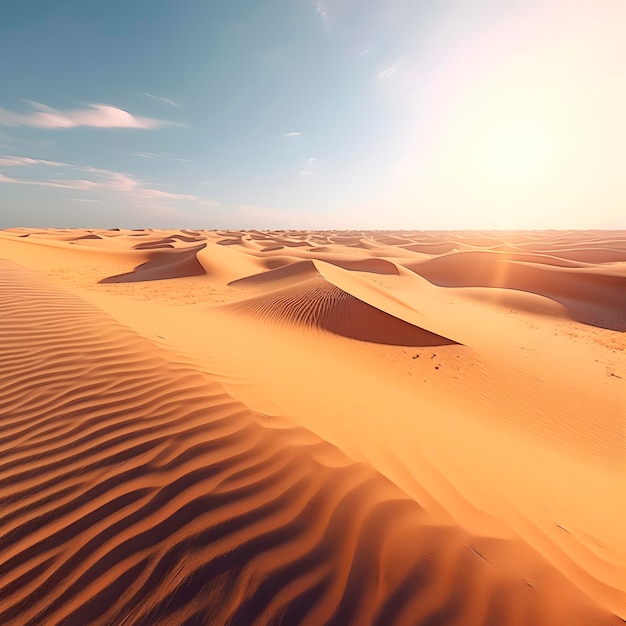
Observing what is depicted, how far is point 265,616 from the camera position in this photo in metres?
1.59

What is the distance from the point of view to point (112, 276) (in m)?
22.6

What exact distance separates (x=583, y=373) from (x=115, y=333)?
1035 cm

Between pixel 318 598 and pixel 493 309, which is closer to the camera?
pixel 318 598

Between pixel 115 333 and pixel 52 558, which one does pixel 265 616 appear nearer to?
pixel 52 558

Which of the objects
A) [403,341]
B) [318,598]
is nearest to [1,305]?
[318,598]

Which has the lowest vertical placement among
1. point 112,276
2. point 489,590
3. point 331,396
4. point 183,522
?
point 112,276

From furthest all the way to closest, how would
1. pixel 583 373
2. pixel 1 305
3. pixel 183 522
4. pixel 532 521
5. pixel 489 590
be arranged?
pixel 583 373, pixel 1 305, pixel 532 521, pixel 183 522, pixel 489 590

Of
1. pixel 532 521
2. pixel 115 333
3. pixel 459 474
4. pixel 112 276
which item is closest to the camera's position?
pixel 532 521

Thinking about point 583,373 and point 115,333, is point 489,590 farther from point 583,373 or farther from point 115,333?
point 583,373

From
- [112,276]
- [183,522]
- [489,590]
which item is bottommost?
[112,276]

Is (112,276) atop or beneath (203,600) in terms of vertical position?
beneath

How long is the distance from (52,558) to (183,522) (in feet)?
2.46

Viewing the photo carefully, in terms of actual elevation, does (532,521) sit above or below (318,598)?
below

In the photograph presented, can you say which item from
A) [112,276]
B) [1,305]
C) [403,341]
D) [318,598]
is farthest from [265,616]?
[112,276]
